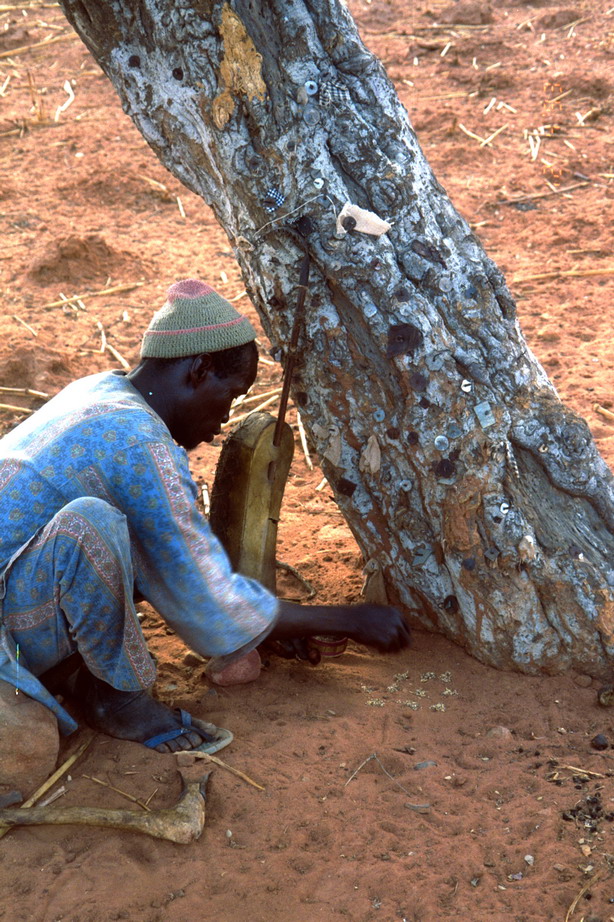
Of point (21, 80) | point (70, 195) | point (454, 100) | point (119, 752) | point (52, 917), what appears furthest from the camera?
point (21, 80)

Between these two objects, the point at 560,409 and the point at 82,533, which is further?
the point at 560,409

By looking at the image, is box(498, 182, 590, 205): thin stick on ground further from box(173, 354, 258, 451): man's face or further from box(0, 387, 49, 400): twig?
box(173, 354, 258, 451): man's face

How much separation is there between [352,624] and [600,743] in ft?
2.57

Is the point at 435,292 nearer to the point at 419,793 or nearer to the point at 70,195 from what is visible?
the point at 419,793

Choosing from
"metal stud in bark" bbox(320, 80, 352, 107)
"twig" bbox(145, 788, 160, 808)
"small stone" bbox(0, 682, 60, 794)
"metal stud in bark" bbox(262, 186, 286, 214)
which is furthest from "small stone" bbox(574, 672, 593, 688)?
"metal stud in bark" bbox(320, 80, 352, 107)

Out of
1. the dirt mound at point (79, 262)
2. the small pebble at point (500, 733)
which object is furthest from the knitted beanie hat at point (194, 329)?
the dirt mound at point (79, 262)

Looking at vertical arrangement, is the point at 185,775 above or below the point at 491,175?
below

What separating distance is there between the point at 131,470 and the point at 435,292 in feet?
3.46

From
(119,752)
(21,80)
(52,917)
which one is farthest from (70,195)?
(52,917)

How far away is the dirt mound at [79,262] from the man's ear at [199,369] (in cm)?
382

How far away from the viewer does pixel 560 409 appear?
2.96m

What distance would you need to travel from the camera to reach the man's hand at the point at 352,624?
2.73 m

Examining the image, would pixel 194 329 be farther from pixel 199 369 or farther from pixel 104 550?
pixel 104 550

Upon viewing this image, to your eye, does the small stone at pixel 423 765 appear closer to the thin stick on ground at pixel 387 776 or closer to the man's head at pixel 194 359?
the thin stick on ground at pixel 387 776
